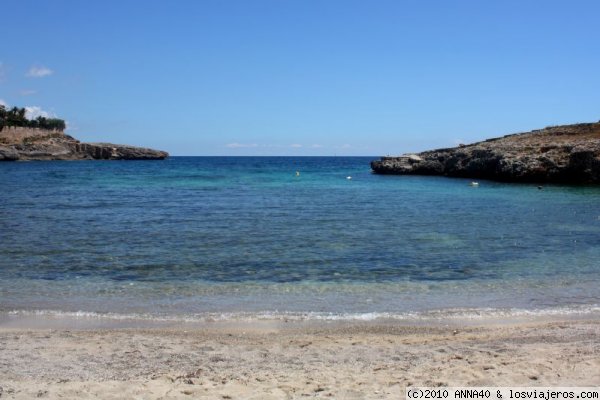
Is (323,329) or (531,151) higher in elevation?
(531,151)

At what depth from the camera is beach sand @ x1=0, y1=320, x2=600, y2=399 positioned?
6352 mm

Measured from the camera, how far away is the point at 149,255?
15.6m

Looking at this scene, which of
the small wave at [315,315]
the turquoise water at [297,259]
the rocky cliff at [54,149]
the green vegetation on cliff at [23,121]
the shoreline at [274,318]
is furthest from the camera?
the green vegetation on cliff at [23,121]

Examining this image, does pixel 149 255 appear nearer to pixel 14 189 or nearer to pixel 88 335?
pixel 88 335

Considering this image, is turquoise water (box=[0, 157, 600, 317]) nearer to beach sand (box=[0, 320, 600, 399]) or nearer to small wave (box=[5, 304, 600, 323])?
small wave (box=[5, 304, 600, 323])

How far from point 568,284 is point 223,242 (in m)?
10.0

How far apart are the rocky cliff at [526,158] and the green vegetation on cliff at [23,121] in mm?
110205

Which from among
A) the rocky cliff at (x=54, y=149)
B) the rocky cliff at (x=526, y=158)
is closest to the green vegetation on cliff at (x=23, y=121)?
the rocky cliff at (x=54, y=149)

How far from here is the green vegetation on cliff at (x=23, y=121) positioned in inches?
5581

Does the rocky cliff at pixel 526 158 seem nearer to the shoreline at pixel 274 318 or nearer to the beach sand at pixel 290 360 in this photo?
the shoreline at pixel 274 318

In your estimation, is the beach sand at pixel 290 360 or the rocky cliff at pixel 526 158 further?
the rocky cliff at pixel 526 158

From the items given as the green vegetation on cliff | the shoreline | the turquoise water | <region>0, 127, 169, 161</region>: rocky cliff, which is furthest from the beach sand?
the green vegetation on cliff

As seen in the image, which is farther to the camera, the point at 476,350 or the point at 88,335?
the point at 88,335

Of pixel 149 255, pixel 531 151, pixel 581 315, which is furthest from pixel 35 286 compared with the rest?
pixel 531 151
